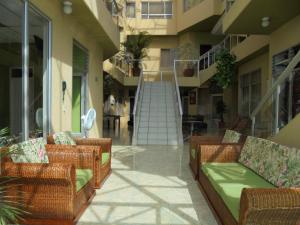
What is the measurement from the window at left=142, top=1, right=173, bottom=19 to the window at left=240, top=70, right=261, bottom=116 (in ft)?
30.7

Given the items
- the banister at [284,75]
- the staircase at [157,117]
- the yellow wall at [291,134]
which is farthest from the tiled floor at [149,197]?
the staircase at [157,117]

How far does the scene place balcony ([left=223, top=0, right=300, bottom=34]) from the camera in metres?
6.89

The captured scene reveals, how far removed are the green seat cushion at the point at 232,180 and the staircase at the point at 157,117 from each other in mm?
5781

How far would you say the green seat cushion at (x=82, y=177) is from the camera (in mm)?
4051

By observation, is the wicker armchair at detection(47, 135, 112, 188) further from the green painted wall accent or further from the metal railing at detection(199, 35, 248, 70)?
the metal railing at detection(199, 35, 248, 70)

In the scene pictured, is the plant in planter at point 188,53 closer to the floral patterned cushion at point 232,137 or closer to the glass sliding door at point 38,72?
the floral patterned cushion at point 232,137

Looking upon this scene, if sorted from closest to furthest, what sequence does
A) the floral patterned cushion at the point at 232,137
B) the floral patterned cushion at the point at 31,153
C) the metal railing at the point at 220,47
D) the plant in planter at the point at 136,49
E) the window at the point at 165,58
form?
the floral patterned cushion at the point at 31,153 → the floral patterned cushion at the point at 232,137 → the metal railing at the point at 220,47 → the plant in planter at the point at 136,49 → the window at the point at 165,58

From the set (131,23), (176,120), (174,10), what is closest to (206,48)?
(174,10)

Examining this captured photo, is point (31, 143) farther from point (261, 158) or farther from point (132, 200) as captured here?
point (261, 158)

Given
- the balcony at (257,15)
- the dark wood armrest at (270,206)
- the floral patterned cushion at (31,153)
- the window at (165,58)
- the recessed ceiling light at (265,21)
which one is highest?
the window at (165,58)

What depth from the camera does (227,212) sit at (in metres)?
3.38

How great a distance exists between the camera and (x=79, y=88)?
9344 millimetres

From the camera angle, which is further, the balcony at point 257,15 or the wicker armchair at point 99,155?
the balcony at point 257,15

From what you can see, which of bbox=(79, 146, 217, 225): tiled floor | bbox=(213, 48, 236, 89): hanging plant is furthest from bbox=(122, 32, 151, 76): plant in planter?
bbox=(79, 146, 217, 225): tiled floor
